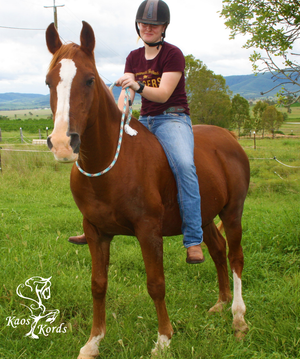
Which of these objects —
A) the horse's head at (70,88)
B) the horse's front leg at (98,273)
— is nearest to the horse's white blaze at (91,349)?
the horse's front leg at (98,273)

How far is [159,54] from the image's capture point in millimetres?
2986

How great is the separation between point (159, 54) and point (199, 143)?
103 cm

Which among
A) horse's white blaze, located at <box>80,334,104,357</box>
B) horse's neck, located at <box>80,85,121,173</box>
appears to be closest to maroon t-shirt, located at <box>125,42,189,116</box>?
horse's neck, located at <box>80,85,121,173</box>

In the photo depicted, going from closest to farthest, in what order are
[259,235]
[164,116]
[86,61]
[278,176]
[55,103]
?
[55,103] → [86,61] → [164,116] → [259,235] → [278,176]

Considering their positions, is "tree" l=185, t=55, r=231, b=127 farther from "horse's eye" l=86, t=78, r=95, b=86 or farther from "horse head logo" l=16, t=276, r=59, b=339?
"horse's eye" l=86, t=78, r=95, b=86

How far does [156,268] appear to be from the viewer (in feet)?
8.80

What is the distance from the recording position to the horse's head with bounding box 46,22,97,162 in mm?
1827

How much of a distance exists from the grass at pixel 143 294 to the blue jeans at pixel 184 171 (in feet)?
3.26

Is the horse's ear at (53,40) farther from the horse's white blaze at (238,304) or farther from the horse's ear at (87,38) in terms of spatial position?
the horse's white blaze at (238,304)

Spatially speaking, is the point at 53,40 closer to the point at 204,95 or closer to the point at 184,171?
the point at 184,171

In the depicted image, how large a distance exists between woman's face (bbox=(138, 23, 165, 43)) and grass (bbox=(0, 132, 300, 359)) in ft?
9.13

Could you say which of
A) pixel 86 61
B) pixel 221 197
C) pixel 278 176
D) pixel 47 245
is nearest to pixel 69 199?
pixel 47 245

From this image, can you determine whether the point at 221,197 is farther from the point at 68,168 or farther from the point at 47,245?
the point at 68,168

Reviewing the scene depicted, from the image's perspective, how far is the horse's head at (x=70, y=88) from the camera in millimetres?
1827
